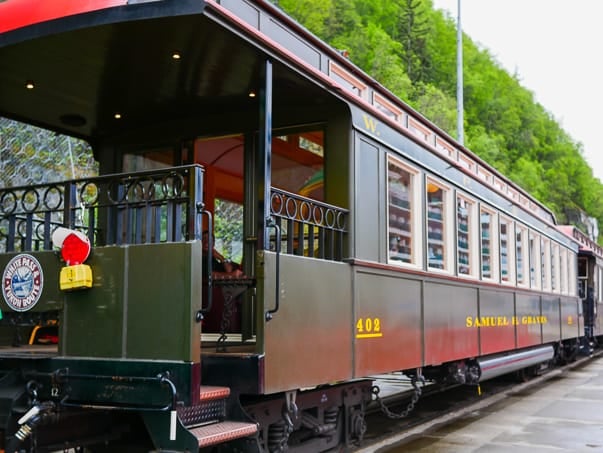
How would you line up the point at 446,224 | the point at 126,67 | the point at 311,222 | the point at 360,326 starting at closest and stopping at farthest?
the point at 126,67, the point at 311,222, the point at 360,326, the point at 446,224

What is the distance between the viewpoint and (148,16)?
4246 millimetres

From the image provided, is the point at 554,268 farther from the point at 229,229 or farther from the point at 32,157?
the point at 32,157

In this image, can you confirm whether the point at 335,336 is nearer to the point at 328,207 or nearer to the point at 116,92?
the point at 328,207

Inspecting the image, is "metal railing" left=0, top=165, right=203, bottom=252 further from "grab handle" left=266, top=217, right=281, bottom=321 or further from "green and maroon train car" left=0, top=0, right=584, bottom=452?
"grab handle" left=266, top=217, right=281, bottom=321

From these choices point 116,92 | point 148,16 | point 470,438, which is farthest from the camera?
point 470,438

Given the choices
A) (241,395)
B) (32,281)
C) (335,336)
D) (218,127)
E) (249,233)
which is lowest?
(241,395)

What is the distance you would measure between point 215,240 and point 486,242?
4468 millimetres

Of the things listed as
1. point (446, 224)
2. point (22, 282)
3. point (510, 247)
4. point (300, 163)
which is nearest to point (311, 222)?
point (300, 163)

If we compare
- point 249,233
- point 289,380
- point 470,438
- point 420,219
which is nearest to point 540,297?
point 470,438

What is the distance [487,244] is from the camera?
980 centimetres

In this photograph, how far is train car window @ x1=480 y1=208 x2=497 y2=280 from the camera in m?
9.50

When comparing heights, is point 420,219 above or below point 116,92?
below

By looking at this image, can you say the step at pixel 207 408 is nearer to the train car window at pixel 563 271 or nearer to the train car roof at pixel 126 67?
the train car roof at pixel 126 67

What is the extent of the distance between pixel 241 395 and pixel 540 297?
357 inches
